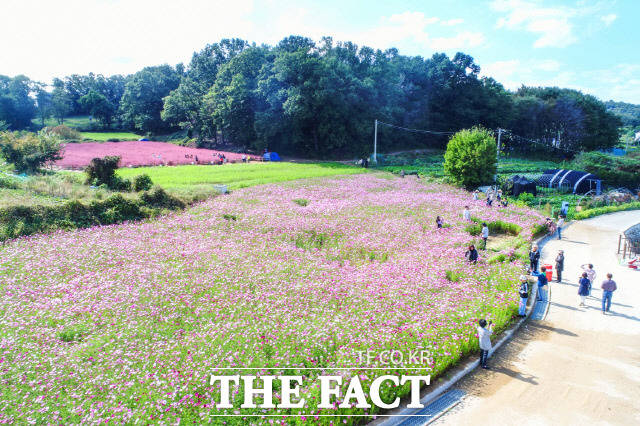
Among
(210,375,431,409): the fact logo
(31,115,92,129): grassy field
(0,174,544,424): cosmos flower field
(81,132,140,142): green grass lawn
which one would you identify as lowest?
(210,375,431,409): the fact logo

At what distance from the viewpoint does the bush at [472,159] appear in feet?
112

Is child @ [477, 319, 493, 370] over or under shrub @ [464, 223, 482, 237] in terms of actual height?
under

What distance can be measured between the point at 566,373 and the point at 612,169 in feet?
135

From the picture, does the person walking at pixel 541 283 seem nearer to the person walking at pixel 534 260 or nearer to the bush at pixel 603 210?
the person walking at pixel 534 260

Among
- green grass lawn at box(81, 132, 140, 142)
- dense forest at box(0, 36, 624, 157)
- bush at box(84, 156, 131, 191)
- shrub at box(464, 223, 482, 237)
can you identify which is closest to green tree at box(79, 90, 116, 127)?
dense forest at box(0, 36, 624, 157)

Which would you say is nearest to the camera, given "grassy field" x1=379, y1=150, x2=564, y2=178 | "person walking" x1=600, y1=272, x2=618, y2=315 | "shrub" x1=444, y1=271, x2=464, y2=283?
"person walking" x1=600, y1=272, x2=618, y2=315

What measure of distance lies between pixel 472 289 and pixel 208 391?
911 cm

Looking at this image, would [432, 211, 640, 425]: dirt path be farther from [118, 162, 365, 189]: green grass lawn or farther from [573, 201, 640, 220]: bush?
[118, 162, 365, 189]: green grass lawn

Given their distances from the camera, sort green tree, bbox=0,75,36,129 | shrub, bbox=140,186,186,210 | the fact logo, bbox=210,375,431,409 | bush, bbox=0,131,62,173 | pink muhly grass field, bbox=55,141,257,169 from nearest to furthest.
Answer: the fact logo, bbox=210,375,431,409 < shrub, bbox=140,186,186,210 < bush, bbox=0,131,62,173 < pink muhly grass field, bbox=55,141,257,169 < green tree, bbox=0,75,36,129

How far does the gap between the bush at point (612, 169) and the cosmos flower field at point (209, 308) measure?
30.2 m

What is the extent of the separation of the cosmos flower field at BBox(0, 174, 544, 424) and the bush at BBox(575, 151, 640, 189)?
30.2m

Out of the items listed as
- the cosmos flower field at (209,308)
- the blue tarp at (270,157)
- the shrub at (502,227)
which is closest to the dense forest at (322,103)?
the blue tarp at (270,157)

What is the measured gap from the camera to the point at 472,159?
3428 cm

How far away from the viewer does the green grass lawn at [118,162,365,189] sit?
108 ft
